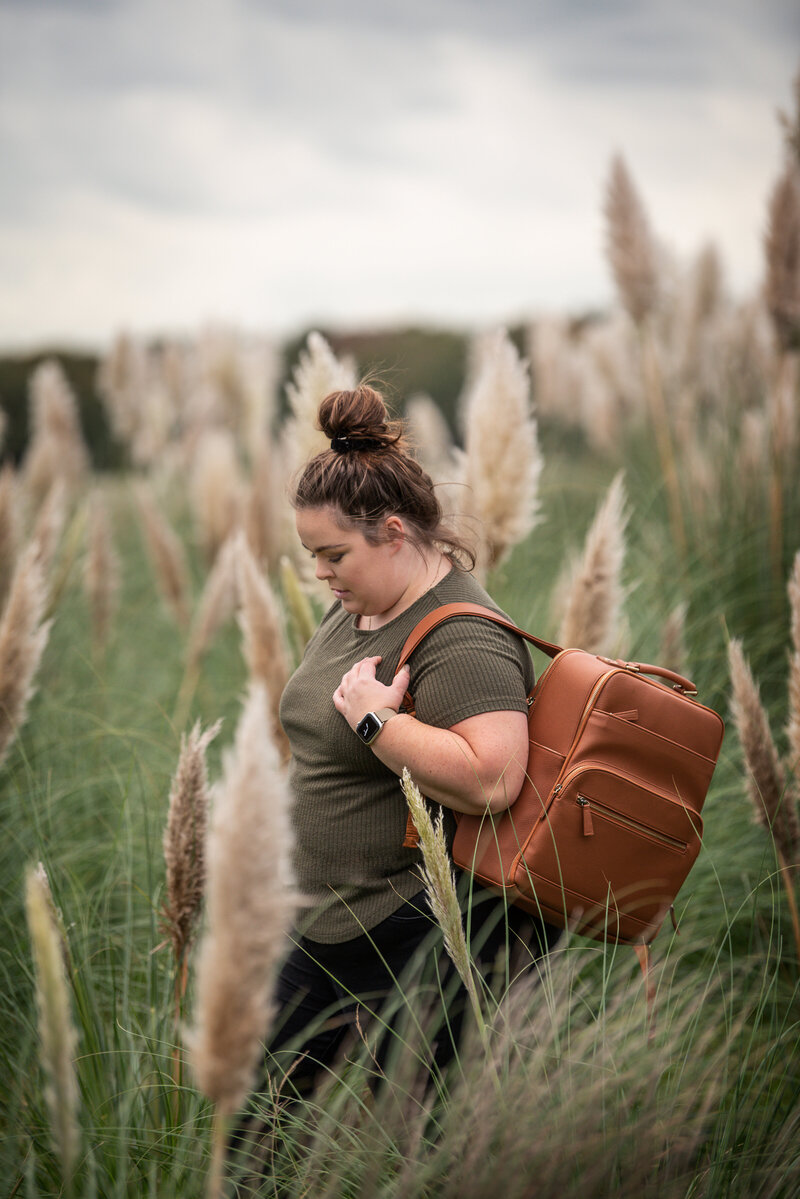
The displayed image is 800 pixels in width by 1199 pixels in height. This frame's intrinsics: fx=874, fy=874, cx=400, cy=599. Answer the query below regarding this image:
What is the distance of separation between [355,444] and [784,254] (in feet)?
9.36

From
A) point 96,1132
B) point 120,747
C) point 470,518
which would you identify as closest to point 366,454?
point 470,518

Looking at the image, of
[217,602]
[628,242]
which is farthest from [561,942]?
[628,242]

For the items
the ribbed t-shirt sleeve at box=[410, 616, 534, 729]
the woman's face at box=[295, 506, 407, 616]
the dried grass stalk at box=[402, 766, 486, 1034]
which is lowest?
the dried grass stalk at box=[402, 766, 486, 1034]

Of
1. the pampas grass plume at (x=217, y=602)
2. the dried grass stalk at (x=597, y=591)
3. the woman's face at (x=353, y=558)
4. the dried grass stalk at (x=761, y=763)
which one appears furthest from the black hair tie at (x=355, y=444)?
the pampas grass plume at (x=217, y=602)

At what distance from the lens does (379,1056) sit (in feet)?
5.89

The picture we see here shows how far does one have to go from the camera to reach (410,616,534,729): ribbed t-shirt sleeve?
1664 mm

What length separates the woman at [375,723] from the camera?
1.65m

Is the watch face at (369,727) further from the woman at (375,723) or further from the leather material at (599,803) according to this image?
the leather material at (599,803)

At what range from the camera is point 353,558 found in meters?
1.79

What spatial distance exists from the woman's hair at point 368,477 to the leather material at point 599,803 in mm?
238

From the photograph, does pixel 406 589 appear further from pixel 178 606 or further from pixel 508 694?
pixel 178 606

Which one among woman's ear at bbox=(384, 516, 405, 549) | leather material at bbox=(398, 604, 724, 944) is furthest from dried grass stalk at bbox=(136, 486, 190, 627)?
leather material at bbox=(398, 604, 724, 944)

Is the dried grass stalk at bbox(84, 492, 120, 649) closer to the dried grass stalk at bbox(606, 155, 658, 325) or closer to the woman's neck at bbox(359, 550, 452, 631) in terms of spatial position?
the woman's neck at bbox(359, 550, 452, 631)

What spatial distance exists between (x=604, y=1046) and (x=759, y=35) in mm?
5082
